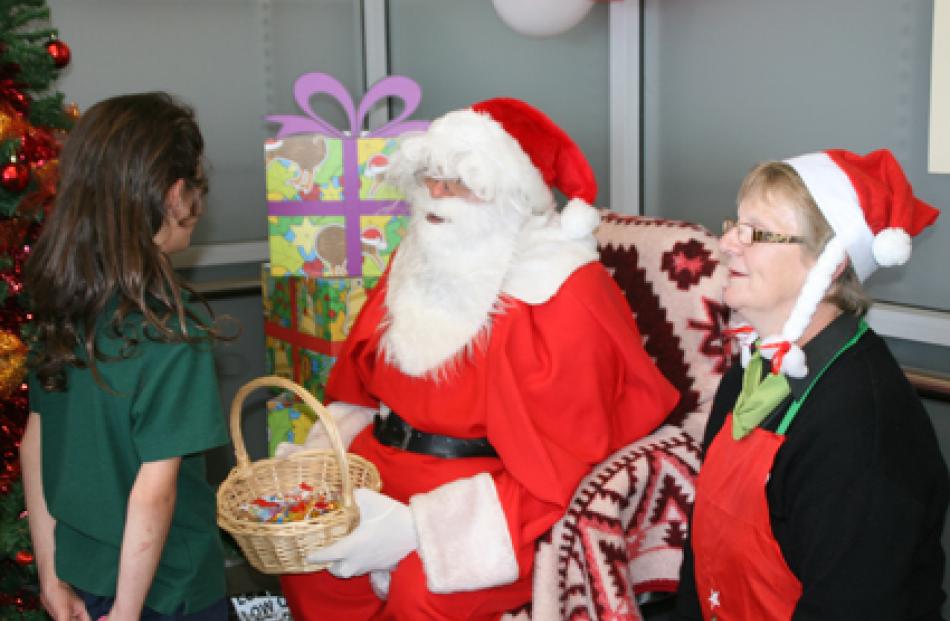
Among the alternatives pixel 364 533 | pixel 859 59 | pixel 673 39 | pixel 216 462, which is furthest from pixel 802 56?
pixel 216 462

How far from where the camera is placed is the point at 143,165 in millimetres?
1581

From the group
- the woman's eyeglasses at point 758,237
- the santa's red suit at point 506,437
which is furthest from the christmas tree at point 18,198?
the woman's eyeglasses at point 758,237

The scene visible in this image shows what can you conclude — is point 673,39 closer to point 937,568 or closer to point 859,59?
point 859,59

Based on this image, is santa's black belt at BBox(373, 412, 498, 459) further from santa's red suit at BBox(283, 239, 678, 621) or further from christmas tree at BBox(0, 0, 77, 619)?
christmas tree at BBox(0, 0, 77, 619)

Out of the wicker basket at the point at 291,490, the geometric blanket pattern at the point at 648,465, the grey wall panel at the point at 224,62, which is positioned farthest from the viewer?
the grey wall panel at the point at 224,62

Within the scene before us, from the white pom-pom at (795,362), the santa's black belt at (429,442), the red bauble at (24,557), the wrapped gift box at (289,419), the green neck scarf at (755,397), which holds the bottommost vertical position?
the red bauble at (24,557)

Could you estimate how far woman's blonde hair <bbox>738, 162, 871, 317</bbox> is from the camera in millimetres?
1585

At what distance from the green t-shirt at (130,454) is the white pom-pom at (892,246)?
107cm

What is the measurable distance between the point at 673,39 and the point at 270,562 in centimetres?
211

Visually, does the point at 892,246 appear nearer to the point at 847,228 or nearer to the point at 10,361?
the point at 847,228

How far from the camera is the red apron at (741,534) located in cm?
158

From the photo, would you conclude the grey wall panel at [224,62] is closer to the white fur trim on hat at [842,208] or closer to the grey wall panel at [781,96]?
the grey wall panel at [781,96]

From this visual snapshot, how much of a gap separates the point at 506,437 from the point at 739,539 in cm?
66

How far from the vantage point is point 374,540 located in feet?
6.80
